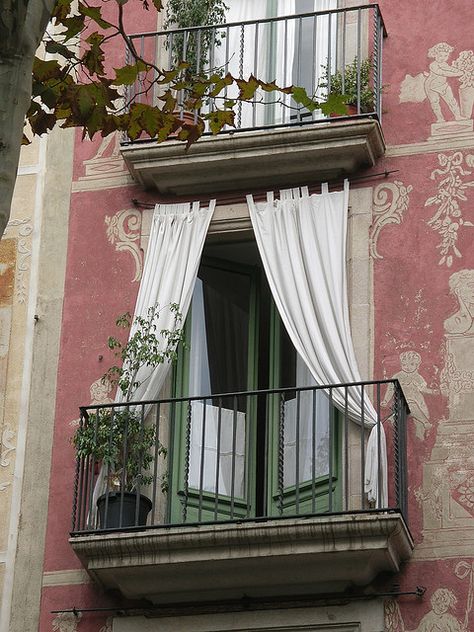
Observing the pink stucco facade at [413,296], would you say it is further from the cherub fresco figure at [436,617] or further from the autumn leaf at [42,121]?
the autumn leaf at [42,121]

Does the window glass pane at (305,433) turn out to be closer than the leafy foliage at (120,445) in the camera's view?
No

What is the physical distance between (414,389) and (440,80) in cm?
296

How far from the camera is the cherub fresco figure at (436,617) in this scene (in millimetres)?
15267

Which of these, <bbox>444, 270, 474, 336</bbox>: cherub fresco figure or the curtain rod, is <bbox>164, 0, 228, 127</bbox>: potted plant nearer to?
the curtain rod

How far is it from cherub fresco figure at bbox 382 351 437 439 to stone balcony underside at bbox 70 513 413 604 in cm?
113

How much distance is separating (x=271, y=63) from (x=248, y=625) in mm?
5389

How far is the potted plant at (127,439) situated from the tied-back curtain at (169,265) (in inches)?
3.9

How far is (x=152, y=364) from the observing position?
16.5 meters

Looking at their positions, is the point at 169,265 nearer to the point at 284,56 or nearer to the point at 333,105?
the point at 284,56

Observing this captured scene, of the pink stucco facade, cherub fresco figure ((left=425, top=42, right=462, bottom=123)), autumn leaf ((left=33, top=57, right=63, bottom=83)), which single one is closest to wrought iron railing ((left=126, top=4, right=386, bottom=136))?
the pink stucco facade

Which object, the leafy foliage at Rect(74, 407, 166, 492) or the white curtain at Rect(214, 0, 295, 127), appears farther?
the white curtain at Rect(214, 0, 295, 127)

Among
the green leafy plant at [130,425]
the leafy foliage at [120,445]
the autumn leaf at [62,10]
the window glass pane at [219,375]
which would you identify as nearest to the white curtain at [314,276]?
the window glass pane at [219,375]

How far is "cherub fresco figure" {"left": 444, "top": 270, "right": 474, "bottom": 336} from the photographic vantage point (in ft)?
53.7

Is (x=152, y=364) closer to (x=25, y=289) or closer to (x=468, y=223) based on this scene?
(x=25, y=289)
